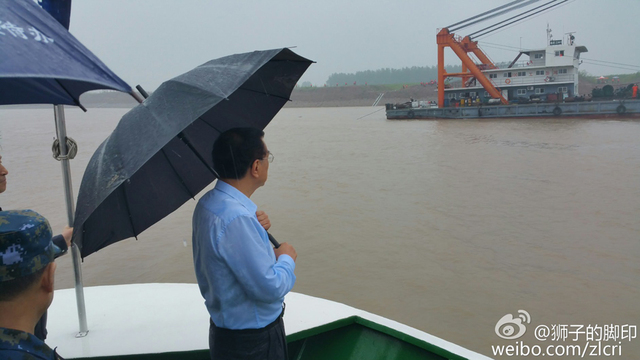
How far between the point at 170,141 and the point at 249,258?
59 centimetres

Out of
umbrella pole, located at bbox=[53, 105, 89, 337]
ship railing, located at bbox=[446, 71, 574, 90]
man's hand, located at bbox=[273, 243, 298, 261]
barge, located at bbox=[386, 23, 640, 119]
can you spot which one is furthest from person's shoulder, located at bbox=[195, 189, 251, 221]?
ship railing, located at bbox=[446, 71, 574, 90]

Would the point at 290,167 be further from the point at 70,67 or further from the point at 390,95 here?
the point at 390,95

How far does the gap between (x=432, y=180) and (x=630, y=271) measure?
5.42m

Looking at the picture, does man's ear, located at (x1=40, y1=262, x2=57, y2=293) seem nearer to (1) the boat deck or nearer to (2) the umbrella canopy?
(2) the umbrella canopy

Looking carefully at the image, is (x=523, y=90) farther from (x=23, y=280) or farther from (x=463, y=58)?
(x=23, y=280)

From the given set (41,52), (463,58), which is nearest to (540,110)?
(463,58)

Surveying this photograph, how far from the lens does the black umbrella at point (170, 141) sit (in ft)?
3.94

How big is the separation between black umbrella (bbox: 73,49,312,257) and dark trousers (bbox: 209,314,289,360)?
49cm

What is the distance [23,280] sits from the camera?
0.87 m

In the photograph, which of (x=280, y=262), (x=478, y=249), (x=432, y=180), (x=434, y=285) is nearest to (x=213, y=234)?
(x=280, y=262)

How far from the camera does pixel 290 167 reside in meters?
12.8

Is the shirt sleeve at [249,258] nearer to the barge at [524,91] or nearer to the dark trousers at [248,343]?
the dark trousers at [248,343]

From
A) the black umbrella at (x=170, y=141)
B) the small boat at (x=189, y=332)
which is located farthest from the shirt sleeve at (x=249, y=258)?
the small boat at (x=189, y=332)

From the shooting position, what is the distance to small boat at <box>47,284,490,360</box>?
1.87m
